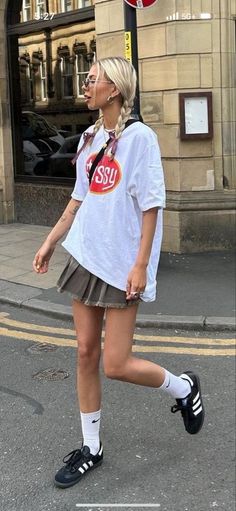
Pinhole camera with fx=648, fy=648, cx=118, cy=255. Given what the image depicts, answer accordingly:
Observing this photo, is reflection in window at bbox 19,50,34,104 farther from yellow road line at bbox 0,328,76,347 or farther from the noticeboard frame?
yellow road line at bbox 0,328,76,347

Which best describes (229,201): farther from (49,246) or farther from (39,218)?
(49,246)

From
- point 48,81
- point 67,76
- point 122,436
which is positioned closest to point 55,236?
point 122,436

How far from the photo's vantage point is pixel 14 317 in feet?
19.7

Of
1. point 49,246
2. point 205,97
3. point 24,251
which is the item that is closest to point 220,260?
point 205,97

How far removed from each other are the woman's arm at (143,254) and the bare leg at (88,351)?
0.96ft

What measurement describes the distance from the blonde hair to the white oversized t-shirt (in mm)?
34

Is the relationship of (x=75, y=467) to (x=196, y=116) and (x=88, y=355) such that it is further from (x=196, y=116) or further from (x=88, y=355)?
(x=196, y=116)

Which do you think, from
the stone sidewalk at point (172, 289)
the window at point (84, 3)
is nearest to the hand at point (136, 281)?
the stone sidewalk at point (172, 289)

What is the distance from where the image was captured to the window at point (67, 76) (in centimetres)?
985

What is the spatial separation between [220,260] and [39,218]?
3598 millimetres

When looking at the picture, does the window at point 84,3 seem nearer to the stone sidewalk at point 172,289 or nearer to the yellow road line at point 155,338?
the stone sidewalk at point 172,289

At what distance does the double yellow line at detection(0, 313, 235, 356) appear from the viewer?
5.07m

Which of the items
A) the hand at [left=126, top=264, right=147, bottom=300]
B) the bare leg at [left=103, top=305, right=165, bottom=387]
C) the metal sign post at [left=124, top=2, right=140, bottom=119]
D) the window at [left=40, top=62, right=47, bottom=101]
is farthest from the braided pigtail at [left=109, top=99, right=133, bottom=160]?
the window at [left=40, top=62, right=47, bottom=101]

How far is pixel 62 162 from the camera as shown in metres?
10.1
